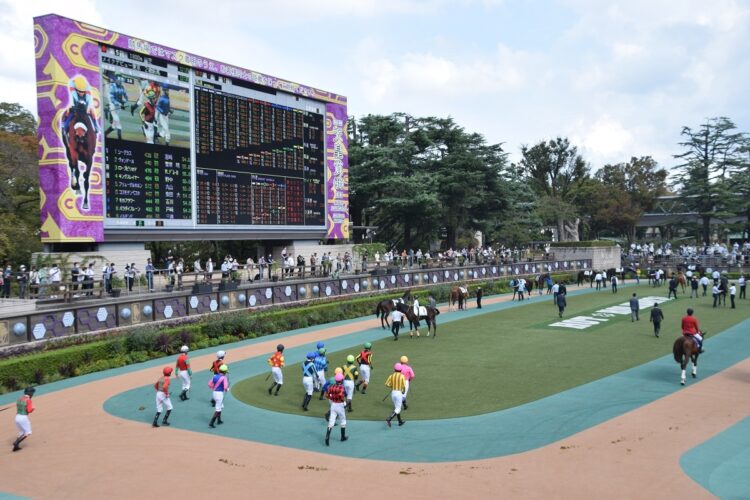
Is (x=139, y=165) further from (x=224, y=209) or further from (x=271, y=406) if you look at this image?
(x=271, y=406)

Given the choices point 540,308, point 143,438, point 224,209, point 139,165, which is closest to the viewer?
point 143,438

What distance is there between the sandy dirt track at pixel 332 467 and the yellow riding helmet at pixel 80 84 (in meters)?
15.9

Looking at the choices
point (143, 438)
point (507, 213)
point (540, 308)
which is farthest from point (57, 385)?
point (507, 213)

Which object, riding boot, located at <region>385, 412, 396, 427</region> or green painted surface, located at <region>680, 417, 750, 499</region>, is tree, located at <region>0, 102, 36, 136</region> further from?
green painted surface, located at <region>680, 417, 750, 499</region>

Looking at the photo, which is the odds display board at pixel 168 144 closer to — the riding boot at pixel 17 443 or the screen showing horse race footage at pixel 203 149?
the screen showing horse race footage at pixel 203 149

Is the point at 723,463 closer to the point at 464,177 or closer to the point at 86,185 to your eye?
the point at 86,185

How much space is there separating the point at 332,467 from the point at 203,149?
22774 mm

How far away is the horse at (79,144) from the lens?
25375 mm

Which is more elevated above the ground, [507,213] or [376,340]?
[507,213]

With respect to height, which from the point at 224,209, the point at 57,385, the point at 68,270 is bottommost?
the point at 57,385

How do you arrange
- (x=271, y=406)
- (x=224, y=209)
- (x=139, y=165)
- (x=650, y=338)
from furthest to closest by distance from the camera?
(x=224, y=209) → (x=139, y=165) → (x=650, y=338) → (x=271, y=406)

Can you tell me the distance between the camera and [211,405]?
15992 millimetres

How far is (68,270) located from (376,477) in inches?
768

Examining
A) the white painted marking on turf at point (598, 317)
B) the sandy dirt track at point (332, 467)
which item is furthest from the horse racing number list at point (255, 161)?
the sandy dirt track at point (332, 467)
